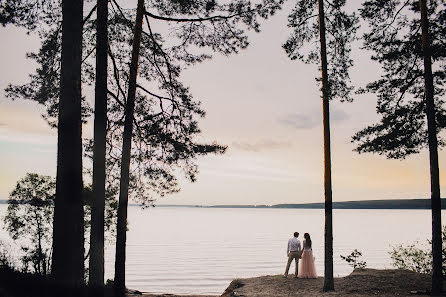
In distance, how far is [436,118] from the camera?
15.0 meters

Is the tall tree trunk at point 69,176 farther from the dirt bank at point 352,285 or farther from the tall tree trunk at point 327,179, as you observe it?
the tall tree trunk at point 327,179

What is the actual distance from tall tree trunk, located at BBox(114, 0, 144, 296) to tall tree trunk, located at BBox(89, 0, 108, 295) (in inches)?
31.3

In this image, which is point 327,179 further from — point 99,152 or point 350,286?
point 99,152

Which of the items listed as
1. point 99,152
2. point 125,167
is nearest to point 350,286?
point 125,167

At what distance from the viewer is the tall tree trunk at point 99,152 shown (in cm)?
1101

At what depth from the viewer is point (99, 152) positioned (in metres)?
11.1

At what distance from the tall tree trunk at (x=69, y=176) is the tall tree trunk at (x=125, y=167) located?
3464mm

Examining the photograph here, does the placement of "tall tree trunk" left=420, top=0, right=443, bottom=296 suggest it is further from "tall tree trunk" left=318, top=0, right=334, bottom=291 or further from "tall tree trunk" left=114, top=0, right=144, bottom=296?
"tall tree trunk" left=114, top=0, right=144, bottom=296

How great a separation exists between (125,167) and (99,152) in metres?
1.17

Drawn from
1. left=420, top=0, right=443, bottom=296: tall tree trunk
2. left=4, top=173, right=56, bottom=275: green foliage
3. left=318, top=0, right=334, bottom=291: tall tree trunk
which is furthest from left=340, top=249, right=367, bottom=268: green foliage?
left=4, top=173, right=56, bottom=275: green foliage

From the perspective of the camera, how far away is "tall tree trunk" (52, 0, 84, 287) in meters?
8.01

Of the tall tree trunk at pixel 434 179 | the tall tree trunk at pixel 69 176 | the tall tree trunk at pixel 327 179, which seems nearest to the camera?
the tall tree trunk at pixel 69 176

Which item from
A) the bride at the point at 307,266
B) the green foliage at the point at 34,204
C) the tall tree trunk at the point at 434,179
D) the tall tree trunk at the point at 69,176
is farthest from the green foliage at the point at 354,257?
the green foliage at the point at 34,204

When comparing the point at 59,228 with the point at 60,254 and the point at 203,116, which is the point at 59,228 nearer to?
the point at 60,254
